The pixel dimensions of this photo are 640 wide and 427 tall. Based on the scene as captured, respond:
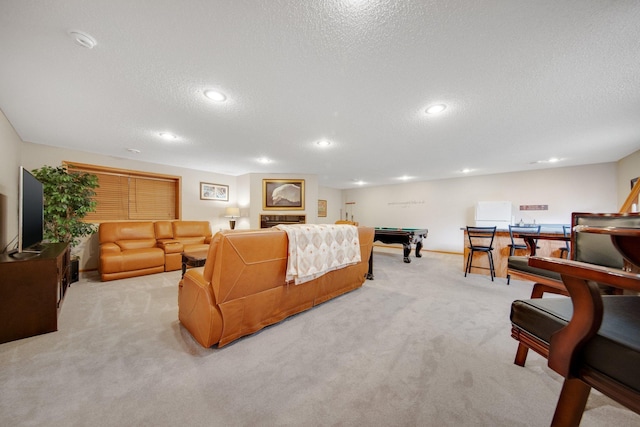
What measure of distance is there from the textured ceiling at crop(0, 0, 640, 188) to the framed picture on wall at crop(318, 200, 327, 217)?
4875 millimetres

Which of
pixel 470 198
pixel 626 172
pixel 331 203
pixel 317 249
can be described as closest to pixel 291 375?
pixel 317 249

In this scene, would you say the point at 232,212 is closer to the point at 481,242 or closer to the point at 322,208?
the point at 322,208

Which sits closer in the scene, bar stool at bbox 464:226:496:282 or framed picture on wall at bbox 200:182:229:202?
bar stool at bbox 464:226:496:282

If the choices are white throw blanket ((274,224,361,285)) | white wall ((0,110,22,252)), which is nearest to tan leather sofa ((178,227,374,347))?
white throw blanket ((274,224,361,285))

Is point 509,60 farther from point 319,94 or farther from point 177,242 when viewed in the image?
point 177,242

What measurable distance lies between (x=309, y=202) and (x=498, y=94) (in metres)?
4.48

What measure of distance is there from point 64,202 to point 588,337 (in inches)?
212

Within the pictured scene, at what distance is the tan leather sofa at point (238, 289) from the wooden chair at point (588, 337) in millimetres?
1647

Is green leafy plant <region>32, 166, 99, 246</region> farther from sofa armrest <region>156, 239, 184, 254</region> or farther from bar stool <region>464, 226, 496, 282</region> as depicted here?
bar stool <region>464, 226, 496, 282</region>

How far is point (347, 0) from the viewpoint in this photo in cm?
120

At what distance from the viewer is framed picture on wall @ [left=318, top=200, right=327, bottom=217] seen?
8.26 meters

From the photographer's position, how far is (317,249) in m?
2.27

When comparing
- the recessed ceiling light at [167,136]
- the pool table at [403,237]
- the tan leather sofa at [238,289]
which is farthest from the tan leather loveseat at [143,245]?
the pool table at [403,237]

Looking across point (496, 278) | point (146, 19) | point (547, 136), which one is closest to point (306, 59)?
point (146, 19)
